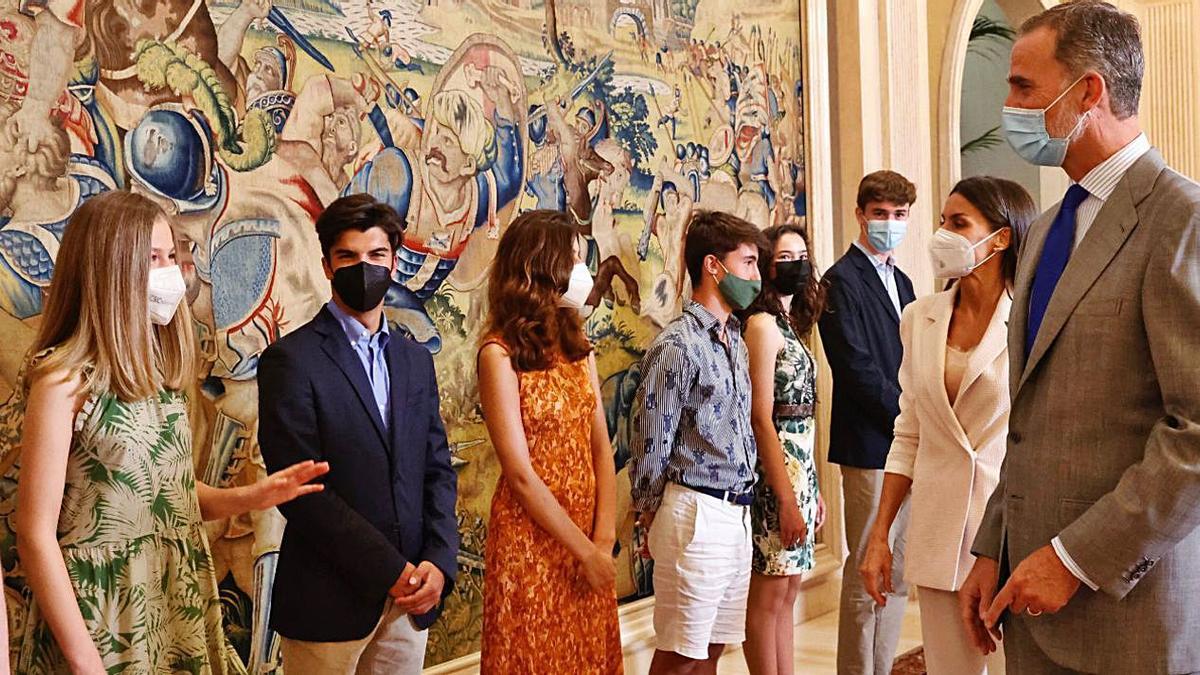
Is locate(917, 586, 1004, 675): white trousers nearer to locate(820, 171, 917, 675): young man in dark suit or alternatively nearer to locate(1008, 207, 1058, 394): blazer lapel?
locate(1008, 207, 1058, 394): blazer lapel

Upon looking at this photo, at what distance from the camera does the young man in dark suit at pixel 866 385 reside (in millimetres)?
5031

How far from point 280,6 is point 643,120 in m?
2.13

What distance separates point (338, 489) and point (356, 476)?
61 millimetres

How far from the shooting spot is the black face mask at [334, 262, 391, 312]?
350cm

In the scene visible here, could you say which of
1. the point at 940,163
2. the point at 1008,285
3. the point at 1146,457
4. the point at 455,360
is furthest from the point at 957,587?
the point at 940,163

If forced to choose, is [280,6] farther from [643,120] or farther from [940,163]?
[940,163]

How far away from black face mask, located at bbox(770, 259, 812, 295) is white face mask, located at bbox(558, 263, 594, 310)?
4.13 ft

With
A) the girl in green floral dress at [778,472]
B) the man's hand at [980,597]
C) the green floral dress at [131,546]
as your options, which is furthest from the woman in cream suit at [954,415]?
the green floral dress at [131,546]

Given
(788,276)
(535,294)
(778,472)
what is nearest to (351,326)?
(535,294)

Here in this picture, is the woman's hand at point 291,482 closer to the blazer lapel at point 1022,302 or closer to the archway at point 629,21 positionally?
the blazer lapel at point 1022,302

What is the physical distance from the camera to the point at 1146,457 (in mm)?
2250

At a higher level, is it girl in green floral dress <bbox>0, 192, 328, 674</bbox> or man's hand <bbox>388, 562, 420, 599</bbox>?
girl in green floral dress <bbox>0, 192, 328, 674</bbox>

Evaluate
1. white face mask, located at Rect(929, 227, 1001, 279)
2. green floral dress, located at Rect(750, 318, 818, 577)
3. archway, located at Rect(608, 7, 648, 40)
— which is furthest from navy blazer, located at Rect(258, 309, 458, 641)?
archway, located at Rect(608, 7, 648, 40)

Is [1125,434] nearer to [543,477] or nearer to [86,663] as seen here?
[543,477]
